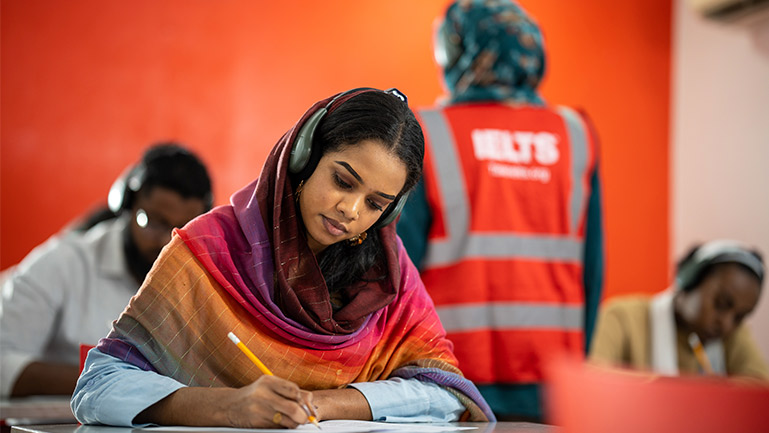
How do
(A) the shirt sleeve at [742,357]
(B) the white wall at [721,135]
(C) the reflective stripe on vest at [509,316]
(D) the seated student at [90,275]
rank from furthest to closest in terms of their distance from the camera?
(B) the white wall at [721,135] < (A) the shirt sleeve at [742,357] < (D) the seated student at [90,275] < (C) the reflective stripe on vest at [509,316]

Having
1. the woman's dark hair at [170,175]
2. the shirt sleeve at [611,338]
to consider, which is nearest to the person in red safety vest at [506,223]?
the woman's dark hair at [170,175]

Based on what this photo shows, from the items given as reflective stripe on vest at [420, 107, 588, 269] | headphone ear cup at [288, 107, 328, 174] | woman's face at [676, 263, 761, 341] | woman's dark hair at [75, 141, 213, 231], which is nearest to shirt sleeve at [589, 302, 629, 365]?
woman's face at [676, 263, 761, 341]

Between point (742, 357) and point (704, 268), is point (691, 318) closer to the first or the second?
point (704, 268)

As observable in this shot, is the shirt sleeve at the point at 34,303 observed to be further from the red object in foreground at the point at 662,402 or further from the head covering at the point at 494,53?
the red object in foreground at the point at 662,402

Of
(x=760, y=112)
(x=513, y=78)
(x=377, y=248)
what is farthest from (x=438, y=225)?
(x=760, y=112)

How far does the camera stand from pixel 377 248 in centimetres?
144

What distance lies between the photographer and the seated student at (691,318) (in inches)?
123

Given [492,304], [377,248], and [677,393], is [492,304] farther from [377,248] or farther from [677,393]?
[677,393]

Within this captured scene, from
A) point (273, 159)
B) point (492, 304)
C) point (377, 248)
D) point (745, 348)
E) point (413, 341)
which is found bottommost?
point (745, 348)

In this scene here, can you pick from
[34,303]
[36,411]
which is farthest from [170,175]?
[36,411]

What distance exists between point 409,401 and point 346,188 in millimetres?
342

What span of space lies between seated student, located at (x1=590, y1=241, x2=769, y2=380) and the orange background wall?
1.18 metres

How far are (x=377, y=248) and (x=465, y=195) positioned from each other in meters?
0.71

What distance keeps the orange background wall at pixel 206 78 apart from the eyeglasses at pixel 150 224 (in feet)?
3.88
